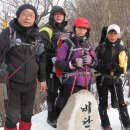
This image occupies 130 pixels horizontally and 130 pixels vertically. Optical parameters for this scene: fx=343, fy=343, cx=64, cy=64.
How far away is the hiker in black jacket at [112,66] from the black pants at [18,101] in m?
1.22

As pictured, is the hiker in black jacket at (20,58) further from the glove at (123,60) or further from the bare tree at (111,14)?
the bare tree at (111,14)

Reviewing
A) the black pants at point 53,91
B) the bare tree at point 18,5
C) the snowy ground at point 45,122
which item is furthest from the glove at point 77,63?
the bare tree at point 18,5

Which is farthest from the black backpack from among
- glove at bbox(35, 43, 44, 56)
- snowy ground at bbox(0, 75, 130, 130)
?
snowy ground at bbox(0, 75, 130, 130)

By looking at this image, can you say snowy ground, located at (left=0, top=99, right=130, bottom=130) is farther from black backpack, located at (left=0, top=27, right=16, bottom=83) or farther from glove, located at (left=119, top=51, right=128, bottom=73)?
black backpack, located at (left=0, top=27, right=16, bottom=83)

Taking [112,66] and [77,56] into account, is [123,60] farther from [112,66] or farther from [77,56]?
[77,56]

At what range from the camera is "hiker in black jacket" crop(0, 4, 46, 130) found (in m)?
4.36

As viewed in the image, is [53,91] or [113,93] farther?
[53,91]

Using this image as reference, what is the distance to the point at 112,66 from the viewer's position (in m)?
5.19

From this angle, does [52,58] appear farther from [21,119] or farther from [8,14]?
[8,14]

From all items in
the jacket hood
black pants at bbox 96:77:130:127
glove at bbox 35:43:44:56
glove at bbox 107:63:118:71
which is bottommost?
black pants at bbox 96:77:130:127

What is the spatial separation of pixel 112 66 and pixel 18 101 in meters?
1.56

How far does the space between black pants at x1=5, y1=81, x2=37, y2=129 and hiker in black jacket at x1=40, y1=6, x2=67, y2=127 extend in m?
0.78

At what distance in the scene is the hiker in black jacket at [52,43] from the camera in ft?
17.4

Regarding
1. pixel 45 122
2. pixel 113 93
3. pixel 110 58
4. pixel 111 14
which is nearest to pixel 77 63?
pixel 110 58
